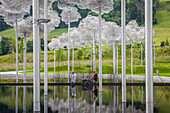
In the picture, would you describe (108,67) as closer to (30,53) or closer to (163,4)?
(30,53)

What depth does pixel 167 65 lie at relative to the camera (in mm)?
44125

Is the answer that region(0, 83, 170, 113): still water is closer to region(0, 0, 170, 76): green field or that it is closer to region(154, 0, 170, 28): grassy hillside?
region(0, 0, 170, 76): green field

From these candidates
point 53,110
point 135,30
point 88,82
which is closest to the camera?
point 53,110

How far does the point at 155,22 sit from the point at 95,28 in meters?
32.1

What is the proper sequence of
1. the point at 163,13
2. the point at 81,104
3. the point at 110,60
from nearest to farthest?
the point at 81,104, the point at 110,60, the point at 163,13

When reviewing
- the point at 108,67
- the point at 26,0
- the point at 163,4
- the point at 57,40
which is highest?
the point at 163,4

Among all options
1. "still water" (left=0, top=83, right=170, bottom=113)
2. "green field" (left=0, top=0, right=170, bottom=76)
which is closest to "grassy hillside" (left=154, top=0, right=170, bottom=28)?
"green field" (left=0, top=0, right=170, bottom=76)

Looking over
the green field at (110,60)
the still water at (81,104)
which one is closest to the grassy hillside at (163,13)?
the green field at (110,60)

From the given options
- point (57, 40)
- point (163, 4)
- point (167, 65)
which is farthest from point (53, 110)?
point (163, 4)

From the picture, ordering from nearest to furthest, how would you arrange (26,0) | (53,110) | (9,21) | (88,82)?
(53,110)
(88,82)
(26,0)
(9,21)

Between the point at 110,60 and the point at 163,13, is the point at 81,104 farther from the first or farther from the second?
the point at 163,13

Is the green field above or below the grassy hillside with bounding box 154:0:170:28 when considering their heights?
below

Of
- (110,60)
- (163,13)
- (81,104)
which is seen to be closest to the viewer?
(81,104)

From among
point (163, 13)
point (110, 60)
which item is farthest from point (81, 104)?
point (163, 13)
